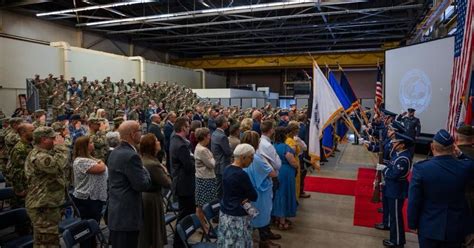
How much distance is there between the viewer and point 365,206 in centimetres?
640

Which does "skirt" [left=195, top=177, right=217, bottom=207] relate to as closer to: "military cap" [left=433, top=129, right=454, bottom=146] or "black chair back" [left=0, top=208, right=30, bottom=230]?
"black chair back" [left=0, top=208, right=30, bottom=230]

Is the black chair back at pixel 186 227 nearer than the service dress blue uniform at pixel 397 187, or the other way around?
the black chair back at pixel 186 227

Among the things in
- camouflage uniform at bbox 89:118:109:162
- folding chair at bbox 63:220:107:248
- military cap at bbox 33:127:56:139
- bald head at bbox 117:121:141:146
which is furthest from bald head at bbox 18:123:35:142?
bald head at bbox 117:121:141:146

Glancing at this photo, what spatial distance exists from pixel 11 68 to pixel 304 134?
11.8 meters

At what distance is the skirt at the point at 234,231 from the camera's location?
322 cm

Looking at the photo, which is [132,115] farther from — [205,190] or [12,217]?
[12,217]

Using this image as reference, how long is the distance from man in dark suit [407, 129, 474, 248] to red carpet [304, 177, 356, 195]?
177 inches

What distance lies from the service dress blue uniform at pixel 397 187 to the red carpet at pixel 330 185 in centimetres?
303

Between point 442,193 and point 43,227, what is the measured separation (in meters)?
3.73

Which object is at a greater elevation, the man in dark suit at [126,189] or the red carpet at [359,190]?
the man in dark suit at [126,189]

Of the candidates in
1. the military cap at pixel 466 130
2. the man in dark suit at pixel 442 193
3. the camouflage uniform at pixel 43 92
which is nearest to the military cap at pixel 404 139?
the military cap at pixel 466 130

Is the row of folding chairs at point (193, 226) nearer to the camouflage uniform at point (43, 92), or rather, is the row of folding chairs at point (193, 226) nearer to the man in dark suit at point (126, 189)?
the man in dark suit at point (126, 189)

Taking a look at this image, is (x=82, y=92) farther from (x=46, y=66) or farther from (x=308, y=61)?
(x=308, y=61)

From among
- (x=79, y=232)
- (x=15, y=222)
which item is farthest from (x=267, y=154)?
(x=15, y=222)
